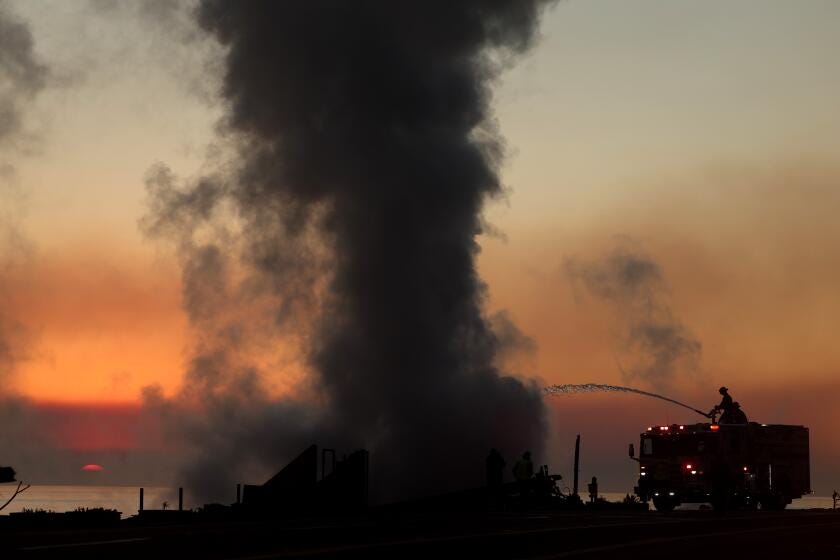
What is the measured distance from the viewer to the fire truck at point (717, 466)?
49531 mm

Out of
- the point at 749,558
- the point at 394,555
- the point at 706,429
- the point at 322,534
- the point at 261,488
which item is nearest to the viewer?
the point at 394,555

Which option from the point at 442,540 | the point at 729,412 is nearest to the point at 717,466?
the point at 729,412

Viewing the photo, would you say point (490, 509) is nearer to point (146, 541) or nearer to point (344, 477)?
point (344, 477)

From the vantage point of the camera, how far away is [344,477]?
44.8 metres

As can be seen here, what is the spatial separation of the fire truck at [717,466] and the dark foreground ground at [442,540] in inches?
605

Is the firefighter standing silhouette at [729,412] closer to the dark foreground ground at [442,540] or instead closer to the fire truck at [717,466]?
the fire truck at [717,466]

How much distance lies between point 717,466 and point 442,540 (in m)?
26.2

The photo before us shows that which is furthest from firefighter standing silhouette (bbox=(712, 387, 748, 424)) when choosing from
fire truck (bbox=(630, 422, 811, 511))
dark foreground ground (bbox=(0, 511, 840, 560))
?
dark foreground ground (bbox=(0, 511, 840, 560))

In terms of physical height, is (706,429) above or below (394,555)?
above

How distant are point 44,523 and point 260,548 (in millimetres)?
9919

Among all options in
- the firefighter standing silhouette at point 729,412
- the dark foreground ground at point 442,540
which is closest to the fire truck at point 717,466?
the firefighter standing silhouette at point 729,412

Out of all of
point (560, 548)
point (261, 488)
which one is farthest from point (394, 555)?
point (261, 488)

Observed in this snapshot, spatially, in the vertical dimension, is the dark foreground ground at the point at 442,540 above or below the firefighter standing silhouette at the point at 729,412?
below

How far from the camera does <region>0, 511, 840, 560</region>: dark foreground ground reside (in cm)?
2094
